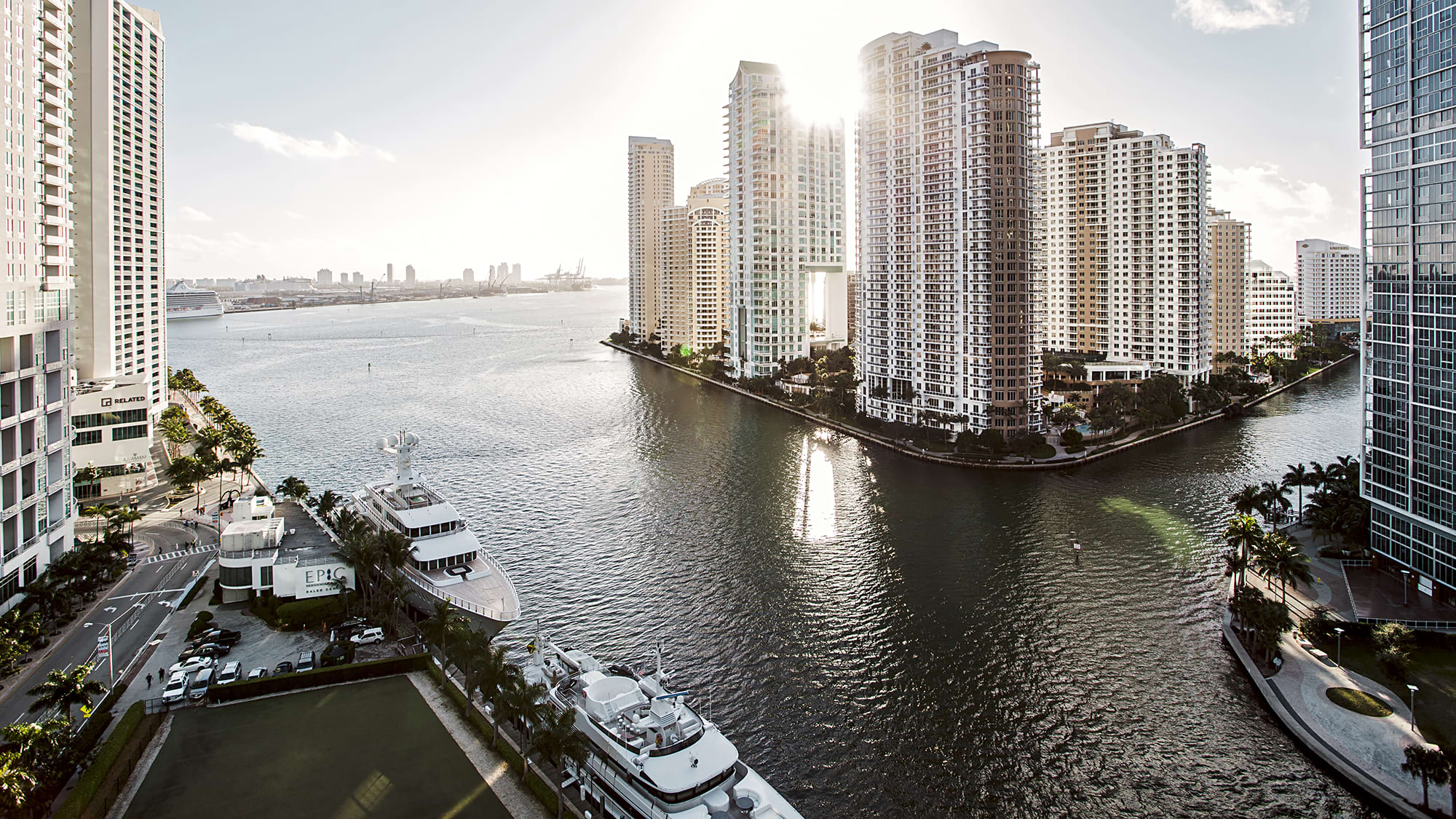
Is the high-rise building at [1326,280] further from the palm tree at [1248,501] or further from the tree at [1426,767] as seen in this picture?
the tree at [1426,767]

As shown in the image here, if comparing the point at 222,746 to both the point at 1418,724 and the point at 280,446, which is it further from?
the point at 280,446

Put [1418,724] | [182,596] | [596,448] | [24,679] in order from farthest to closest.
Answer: [596,448] → [182,596] → [24,679] → [1418,724]

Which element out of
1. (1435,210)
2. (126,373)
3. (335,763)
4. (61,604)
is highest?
(1435,210)

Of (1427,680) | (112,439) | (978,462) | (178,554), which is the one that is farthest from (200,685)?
(978,462)

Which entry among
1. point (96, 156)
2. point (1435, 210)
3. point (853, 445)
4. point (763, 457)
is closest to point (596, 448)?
point (763, 457)

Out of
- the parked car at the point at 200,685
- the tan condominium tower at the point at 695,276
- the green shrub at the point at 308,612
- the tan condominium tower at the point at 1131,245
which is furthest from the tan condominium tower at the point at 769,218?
the parked car at the point at 200,685

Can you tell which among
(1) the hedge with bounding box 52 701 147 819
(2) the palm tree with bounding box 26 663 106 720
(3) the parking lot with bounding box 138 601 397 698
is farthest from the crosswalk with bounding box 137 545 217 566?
(1) the hedge with bounding box 52 701 147 819
